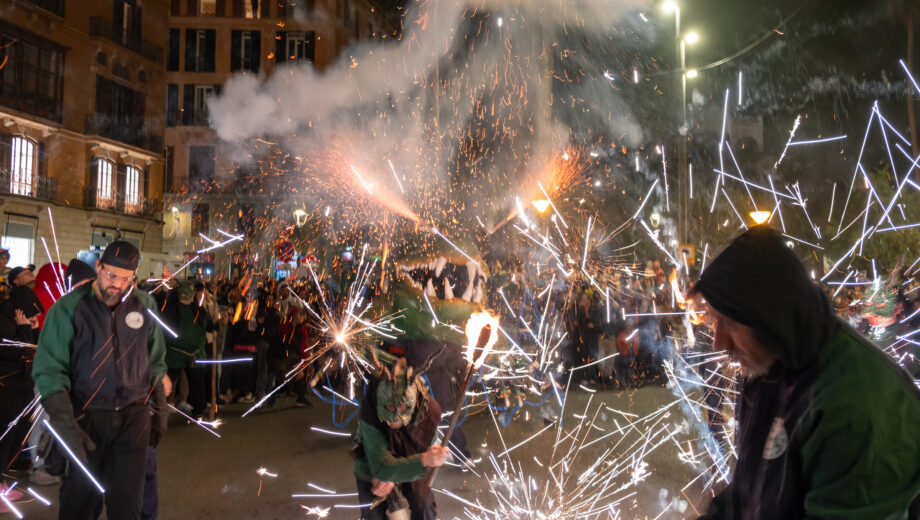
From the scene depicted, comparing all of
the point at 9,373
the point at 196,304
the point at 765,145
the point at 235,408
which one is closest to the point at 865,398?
the point at 9,373

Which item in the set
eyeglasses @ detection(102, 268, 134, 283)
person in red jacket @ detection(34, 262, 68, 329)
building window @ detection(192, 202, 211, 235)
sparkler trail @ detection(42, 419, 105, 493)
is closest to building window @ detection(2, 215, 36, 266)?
building window @ detection(192, 202, 211, 235)

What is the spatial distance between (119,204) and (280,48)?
1294 centimetres

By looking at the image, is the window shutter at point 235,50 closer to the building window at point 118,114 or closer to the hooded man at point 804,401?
the building window at point 118,114

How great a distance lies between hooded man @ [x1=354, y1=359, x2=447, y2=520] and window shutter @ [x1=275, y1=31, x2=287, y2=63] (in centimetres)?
3371

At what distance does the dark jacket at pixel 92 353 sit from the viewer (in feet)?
11.5

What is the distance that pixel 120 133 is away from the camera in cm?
3025

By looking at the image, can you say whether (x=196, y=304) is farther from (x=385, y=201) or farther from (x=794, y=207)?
(x=794, y=207)

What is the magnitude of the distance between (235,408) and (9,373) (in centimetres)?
411

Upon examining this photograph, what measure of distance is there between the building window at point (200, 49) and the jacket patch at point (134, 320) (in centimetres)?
3908

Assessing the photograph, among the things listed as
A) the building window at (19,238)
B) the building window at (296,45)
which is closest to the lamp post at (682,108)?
the building window at (296,45)

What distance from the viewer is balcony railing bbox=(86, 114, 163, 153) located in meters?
28.6

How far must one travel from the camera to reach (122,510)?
11.7 ft

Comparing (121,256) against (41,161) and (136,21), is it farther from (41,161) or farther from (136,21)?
(136,21)

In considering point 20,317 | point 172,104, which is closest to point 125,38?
point 172,104
